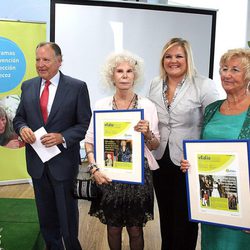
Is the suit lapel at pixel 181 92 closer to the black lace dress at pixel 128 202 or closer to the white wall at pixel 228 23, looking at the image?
the black lace dress at pixel 128 202

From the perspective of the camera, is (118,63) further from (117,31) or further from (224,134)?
(117,31)

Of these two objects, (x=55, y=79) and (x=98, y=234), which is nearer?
(x=55, y=79)

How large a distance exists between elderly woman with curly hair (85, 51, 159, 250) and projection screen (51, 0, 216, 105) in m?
1.66

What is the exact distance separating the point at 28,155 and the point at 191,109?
114 cm

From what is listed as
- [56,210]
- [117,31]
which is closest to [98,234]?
[56,210]

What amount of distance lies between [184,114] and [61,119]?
2.62 ft

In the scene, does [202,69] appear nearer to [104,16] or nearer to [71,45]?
[104,16]

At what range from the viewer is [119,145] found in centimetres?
194

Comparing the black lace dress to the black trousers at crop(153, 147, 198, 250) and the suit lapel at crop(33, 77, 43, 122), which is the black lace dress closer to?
the black trousers at crop(153, 147, 198, 250)

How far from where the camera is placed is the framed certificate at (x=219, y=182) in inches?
62.1

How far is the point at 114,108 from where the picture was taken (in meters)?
2.04

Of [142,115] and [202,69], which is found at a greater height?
[202,69]

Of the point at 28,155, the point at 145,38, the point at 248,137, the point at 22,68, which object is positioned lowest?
the point at 28,155

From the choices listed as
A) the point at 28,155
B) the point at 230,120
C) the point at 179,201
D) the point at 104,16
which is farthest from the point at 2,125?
the point at 230,120
